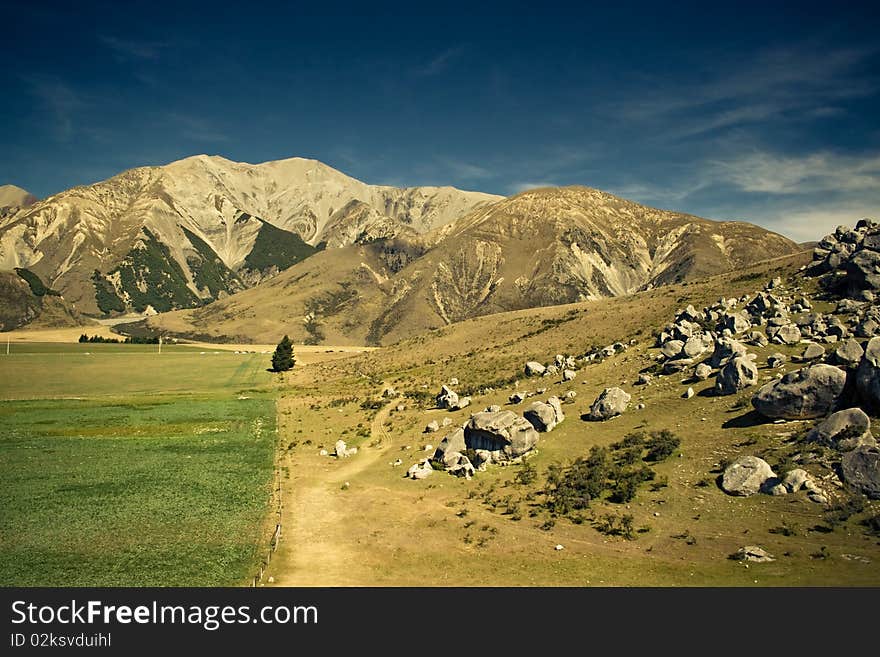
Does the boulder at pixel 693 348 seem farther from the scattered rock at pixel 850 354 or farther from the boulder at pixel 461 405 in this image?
the boulder at pixel 461 405

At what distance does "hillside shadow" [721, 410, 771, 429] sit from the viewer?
38000 millimetres

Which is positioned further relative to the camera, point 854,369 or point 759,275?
point 759,275

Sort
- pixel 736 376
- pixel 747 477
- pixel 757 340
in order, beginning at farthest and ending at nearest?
pixel 757 340
pixel 736 376
pixel 747 477

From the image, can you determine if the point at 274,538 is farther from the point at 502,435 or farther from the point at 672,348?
the point at 672,348

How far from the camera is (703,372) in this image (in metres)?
48.7

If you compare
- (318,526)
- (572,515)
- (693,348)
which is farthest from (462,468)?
(693,348)

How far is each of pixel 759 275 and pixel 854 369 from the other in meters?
57.4

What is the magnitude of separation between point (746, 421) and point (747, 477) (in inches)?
325

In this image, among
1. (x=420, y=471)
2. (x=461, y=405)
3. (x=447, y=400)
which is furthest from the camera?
(x=447, y=400)

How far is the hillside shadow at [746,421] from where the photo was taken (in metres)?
38.0

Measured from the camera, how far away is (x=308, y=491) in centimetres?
4253

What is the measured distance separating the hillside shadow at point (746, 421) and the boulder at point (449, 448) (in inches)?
783
